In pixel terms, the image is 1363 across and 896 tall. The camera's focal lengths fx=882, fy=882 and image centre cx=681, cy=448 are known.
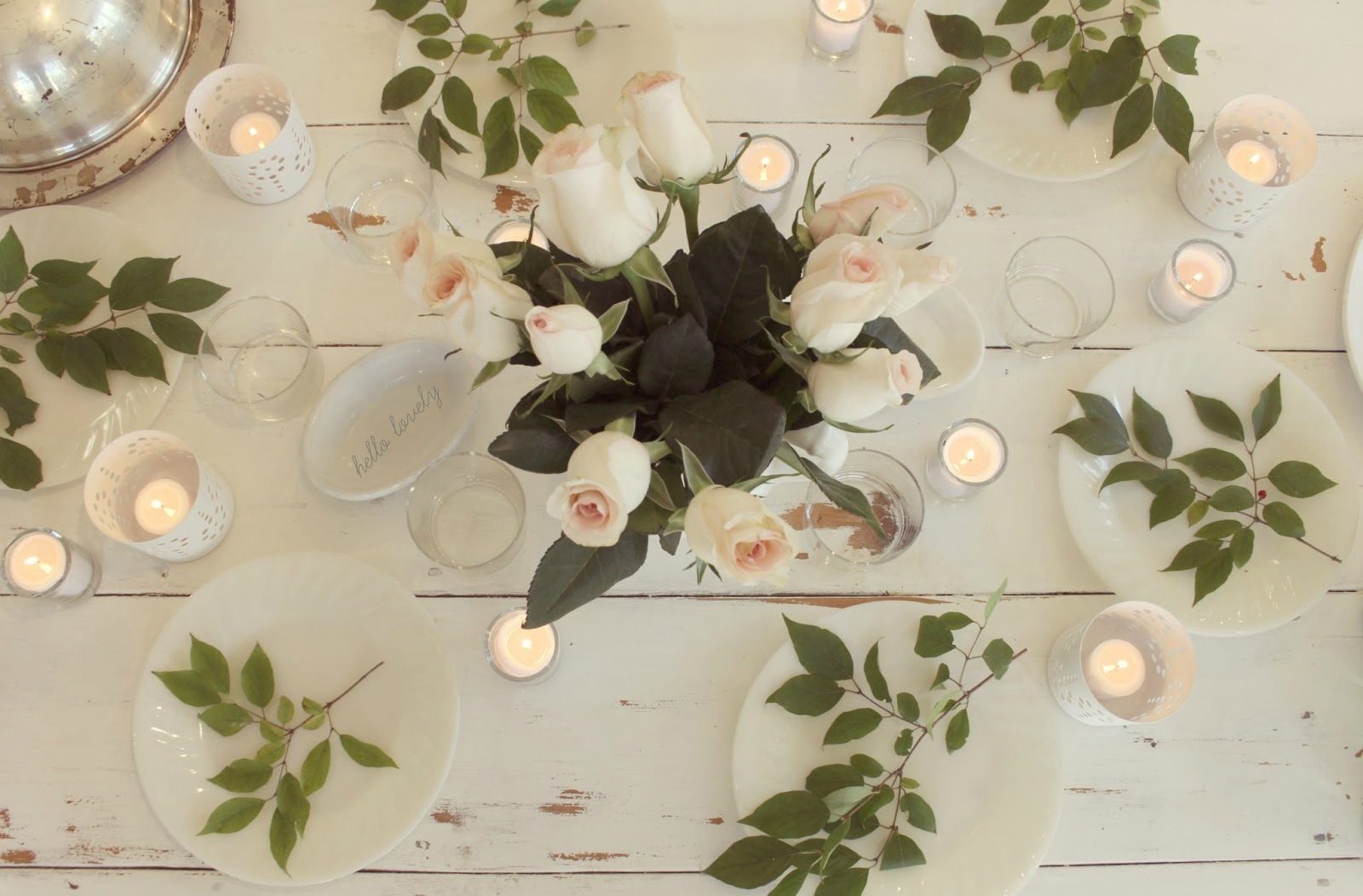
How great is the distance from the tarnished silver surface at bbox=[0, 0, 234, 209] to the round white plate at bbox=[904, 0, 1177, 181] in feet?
2.26

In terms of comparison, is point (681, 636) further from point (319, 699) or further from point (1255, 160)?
point (1255, 160)

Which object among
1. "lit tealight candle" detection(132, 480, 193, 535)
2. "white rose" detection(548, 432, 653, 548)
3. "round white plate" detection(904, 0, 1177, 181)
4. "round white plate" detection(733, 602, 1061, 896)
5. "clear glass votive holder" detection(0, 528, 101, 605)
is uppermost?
"white rose" detection(548, 432, 653, 548)

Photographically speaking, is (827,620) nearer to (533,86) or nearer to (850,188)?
(850,188)

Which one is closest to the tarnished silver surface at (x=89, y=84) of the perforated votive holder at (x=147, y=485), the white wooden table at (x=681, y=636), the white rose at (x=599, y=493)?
the white wooden table at (x=681, y=636)

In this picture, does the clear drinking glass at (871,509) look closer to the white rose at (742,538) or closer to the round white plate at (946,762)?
the round white plate at (946,762)

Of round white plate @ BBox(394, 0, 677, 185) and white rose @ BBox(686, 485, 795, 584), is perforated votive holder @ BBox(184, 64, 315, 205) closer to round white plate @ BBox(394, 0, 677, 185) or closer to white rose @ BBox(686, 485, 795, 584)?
round white plate @ BBox(394, 0, 677, 185)

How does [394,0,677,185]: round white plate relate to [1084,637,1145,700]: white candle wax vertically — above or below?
above

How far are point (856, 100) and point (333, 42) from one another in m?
0.53

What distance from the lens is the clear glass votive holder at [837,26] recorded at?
2.78 feet

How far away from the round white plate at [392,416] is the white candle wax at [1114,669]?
0.55 m

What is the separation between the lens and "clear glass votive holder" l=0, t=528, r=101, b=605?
0.72m

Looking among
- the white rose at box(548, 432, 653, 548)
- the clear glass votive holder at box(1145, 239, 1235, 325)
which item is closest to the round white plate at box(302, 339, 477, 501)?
the white rose at box(548, 432, 653, 548)

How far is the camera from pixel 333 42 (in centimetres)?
90

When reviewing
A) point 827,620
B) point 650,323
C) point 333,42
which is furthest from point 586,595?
point 333,42
